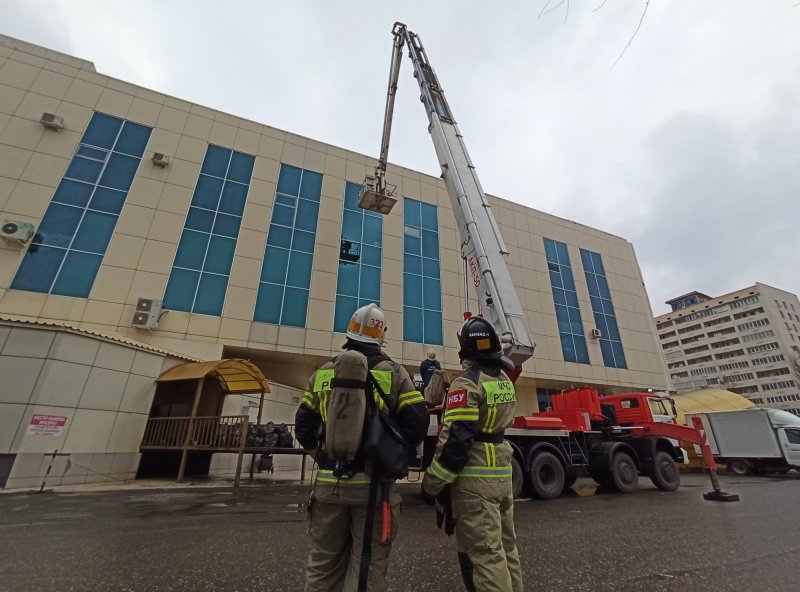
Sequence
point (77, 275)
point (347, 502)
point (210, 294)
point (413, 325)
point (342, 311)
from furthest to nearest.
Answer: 1. point (413, 325)
2. point (342, 311)
3. point (210, 294)
4. point (77, 275)
5. point (347, 502)

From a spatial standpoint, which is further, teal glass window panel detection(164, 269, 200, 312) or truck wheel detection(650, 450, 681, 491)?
teal glass window panel detection(164, 269, 200, 312)

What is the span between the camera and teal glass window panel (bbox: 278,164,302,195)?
18.8 m

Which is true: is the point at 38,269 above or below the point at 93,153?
below

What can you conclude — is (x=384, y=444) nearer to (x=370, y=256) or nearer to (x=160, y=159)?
(x=370, y=256)

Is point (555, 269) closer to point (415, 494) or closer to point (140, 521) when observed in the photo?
point (415, 494)

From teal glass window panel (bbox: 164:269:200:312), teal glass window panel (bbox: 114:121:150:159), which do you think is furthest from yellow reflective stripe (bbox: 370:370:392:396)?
teal glass window panel (bbox: 114:121:150:159)

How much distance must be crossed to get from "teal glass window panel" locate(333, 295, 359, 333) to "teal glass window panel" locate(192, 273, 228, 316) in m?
4.92

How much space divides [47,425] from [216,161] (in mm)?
13310

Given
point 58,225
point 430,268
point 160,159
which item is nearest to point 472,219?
point 430,268

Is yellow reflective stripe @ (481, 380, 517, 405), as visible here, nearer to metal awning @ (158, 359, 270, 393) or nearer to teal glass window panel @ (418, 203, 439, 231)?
metal awning @ (158, 359, 270, 393)

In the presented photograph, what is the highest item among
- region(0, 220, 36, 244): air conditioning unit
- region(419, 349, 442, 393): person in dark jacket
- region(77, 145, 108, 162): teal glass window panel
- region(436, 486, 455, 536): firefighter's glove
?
region(77, 145, 108, 162): teal glass window panel

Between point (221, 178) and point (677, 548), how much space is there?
2003 centimetres

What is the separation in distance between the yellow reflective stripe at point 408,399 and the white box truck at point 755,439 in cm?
1489

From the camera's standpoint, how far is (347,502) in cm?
197
